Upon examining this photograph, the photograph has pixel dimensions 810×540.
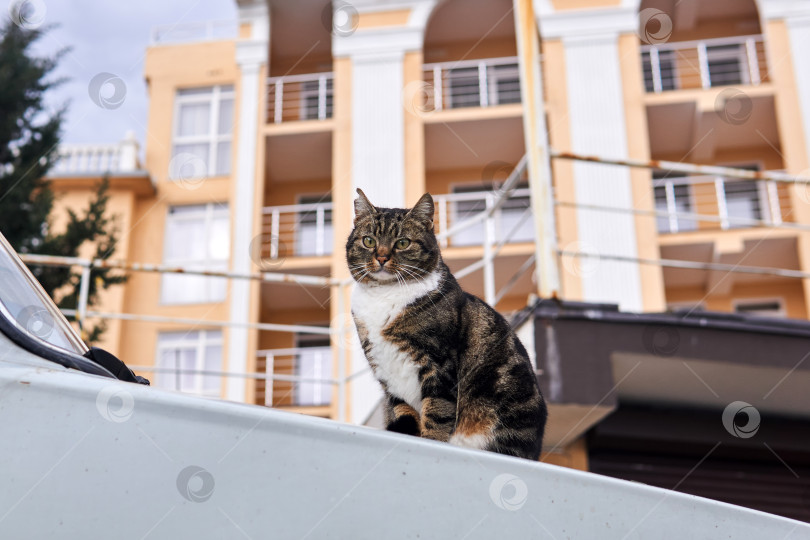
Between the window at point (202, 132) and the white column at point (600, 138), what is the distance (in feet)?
21.4

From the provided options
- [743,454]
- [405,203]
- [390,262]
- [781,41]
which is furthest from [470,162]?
[390,262]

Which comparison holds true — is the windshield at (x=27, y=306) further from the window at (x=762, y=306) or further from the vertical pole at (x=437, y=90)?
the window at (x=762, y=306)

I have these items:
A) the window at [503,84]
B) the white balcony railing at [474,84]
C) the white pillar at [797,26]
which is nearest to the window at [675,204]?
the white pillar at [797,26]

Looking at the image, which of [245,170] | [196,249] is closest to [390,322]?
[245,170]

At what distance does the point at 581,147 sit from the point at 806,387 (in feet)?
31.9

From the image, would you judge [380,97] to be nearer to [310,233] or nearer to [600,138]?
[310,233]

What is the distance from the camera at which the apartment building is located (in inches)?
520

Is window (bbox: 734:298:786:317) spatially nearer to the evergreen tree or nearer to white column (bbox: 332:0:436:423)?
white column (bbox: 332:0:436:423)

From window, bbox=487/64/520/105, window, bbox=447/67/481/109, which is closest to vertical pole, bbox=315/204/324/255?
window, bbox=447/67/481/109

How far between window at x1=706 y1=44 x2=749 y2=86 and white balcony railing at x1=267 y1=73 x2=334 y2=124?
7.17 meters

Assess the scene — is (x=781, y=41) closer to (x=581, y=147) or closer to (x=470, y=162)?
(x=581, y=147)

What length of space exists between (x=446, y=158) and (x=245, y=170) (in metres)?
3.67

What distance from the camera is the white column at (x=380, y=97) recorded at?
44.9 ft

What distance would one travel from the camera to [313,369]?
13.1 m
